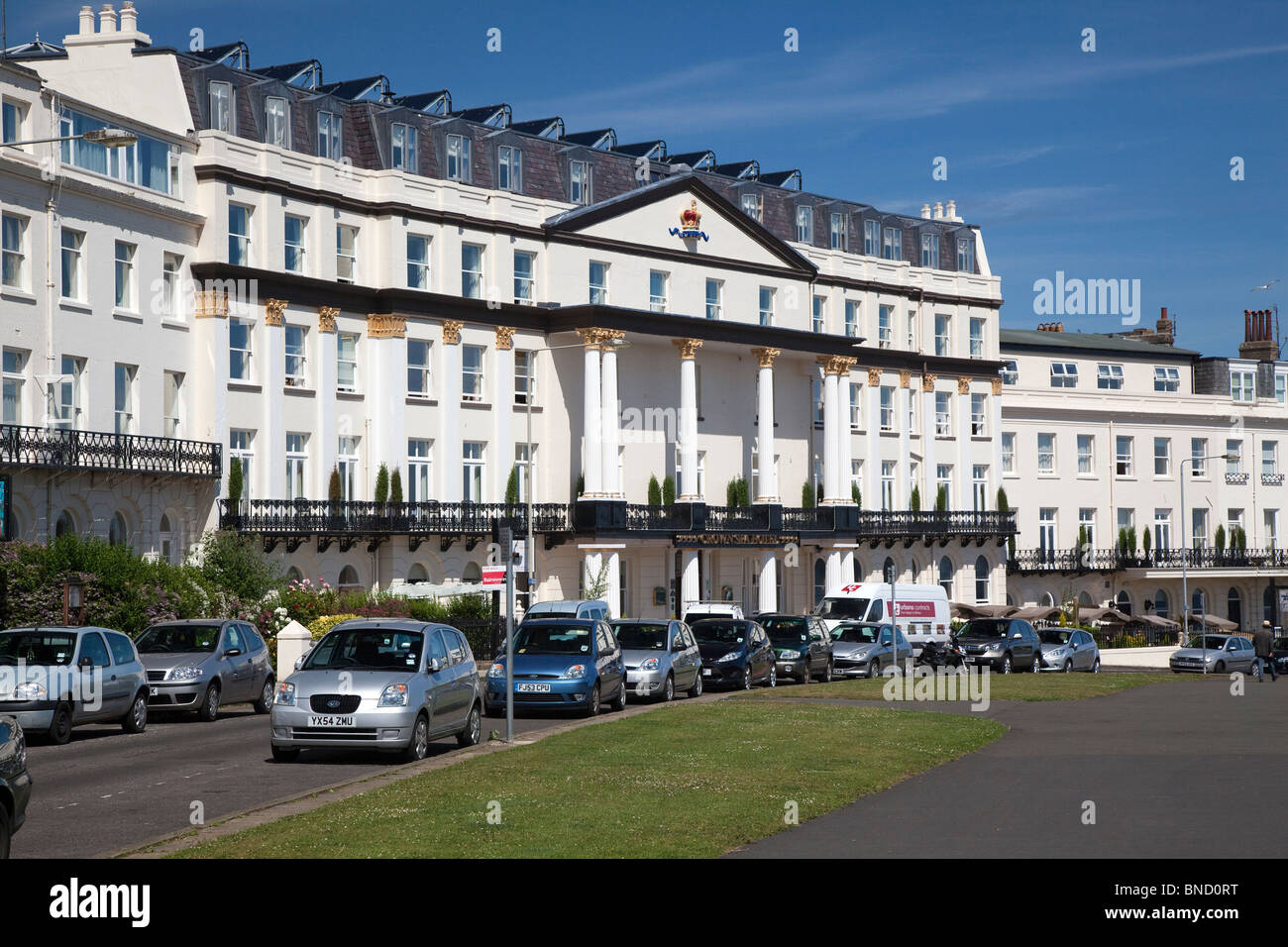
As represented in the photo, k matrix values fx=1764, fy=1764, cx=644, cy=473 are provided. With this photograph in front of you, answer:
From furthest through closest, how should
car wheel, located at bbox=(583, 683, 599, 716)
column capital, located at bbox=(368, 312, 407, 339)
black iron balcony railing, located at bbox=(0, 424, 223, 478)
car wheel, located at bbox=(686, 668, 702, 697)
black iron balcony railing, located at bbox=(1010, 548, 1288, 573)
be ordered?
1. black iron balcony railing, located at bbox=(1010, 548, 1288, 573)
2. column capital, located at bbox=(368, 312, 407, 339)
3. black iron balcony railing, located at bbox=(0, 424, 223, 478)
4. car wheel, located at bbox=(686, 668, 702, 697)
5. car wheel, located at bbox=(583, 683, 599, 716)

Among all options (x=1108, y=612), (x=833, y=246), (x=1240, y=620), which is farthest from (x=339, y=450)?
(x=1240, y=620)

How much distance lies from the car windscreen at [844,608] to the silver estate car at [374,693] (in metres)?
29.0

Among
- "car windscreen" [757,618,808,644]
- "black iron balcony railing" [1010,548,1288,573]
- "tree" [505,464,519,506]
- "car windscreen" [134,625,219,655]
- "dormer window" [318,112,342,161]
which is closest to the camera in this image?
"car windscreen" [134,625,219,655]

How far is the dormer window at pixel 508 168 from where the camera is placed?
60.7 m

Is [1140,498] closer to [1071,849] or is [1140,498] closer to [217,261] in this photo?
[217,261]

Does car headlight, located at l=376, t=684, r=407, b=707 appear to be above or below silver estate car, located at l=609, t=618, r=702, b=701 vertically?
above

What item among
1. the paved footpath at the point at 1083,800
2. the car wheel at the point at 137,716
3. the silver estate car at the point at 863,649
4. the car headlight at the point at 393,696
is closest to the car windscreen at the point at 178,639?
the car wheel at the point at 137,716

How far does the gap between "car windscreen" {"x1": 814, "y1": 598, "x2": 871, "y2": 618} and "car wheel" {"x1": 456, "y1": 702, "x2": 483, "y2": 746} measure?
2805cm

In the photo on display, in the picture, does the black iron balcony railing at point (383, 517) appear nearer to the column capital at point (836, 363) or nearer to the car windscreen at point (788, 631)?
the car windscreen at point (788, 631)

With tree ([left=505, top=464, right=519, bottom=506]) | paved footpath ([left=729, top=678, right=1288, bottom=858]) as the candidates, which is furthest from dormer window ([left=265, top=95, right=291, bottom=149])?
paved footpath ([left=729, top=678, right=1288, bottom=858])

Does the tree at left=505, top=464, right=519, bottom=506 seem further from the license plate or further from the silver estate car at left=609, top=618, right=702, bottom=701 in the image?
the license plate

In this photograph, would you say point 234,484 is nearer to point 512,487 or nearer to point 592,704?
point 512,487

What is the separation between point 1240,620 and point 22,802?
86.6 meters

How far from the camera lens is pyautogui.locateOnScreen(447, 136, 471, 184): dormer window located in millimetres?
59094
